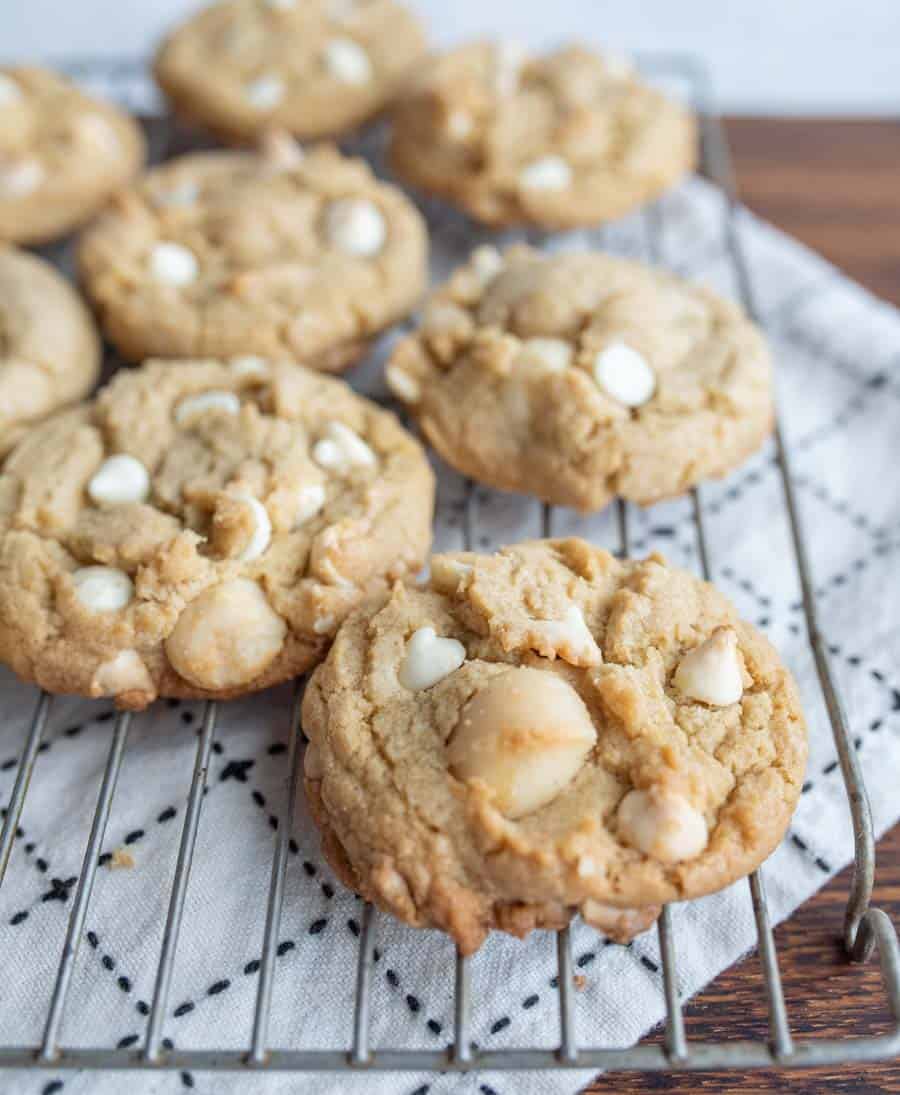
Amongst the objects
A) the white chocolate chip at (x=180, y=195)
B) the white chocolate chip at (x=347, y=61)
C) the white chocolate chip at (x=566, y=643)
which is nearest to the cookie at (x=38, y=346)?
the white chocolate chip at (x=180, y=195)

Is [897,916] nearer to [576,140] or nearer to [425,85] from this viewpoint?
[576,140]

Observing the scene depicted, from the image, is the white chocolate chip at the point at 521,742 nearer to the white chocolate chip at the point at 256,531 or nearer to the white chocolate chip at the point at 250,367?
→ the white chocolate chip at the point at 256,531

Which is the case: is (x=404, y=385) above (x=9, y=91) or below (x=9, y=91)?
below

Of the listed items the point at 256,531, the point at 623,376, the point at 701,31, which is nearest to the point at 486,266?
the point at 623,376

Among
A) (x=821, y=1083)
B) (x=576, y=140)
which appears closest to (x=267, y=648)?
(x=821, y=1083)

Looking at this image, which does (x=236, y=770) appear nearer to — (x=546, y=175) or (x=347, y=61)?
(x=546, y=175)

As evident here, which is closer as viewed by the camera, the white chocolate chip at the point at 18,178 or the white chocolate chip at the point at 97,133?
the white chocolate chip at the point at 18,178
